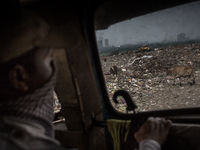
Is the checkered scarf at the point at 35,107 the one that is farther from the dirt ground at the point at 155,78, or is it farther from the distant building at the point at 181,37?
the distant building at the point at 181,37

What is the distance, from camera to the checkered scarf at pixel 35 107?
0.61 meters

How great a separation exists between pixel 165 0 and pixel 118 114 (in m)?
1.29

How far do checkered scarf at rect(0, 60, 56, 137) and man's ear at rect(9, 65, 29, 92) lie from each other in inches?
3.2

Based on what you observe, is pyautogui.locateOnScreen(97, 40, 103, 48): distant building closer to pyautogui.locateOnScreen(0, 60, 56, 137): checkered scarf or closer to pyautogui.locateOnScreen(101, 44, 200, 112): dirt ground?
pyautogui.locateOnScreen(101, 44, 200, 112): dirt ground

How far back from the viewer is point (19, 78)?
73cm

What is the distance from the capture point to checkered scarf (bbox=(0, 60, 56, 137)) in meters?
0.61

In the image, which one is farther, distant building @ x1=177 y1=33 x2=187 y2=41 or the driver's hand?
distant building @ x1=177 y1=33 x2=187 y2=41

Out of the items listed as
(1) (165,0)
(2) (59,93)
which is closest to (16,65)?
(2) (59,93)

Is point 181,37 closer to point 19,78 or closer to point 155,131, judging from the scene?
point 155,131

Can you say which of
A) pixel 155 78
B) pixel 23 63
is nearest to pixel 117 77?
pixel 155 78

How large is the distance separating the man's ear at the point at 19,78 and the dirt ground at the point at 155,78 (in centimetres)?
93

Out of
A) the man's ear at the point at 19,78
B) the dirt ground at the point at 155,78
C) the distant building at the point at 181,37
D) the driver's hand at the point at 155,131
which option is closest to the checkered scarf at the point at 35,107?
the man's ear at the point at 19,78

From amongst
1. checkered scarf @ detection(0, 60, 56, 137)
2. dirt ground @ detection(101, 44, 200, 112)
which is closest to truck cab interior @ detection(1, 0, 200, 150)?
dirt ground @ detection(101, 44, 200, 112)

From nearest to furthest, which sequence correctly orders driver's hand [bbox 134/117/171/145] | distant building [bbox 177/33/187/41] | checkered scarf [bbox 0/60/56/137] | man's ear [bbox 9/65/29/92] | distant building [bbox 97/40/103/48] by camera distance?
1. checkered scarf [bbox 0/60/56/137]
2. man's ear [bbox 9/65/29/92]
3. driver's hand [bbox 134/117/171/145]
4. distant building [bbox 177/33/187/41]
5. distant building [bbox 97/40/103/48]
